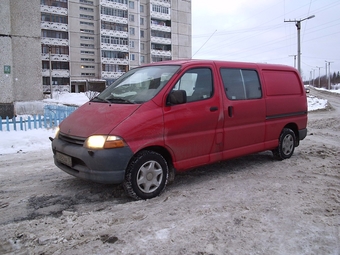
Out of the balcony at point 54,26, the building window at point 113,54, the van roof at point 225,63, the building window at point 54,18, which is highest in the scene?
the building window at point 54,18

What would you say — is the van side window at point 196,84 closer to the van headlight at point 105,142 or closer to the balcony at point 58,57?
the van headlight at point 105,142

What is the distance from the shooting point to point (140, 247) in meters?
2.87

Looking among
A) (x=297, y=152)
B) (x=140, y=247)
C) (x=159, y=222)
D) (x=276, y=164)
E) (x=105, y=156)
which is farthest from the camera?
(x=297, y=152)

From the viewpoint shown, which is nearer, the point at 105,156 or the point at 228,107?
the point at 105,156

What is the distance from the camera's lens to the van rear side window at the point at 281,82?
5.98 meters

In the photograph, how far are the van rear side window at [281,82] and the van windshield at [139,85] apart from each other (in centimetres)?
225

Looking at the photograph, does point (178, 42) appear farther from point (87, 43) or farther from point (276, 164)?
point (276, 164)

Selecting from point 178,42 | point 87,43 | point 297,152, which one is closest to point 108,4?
point 87,43

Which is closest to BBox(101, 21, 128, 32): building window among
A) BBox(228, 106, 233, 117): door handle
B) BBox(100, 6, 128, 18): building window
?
BBox(100, 6, 128, 18): building window

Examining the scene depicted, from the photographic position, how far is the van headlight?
12.4 ft

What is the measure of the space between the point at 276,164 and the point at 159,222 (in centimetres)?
356

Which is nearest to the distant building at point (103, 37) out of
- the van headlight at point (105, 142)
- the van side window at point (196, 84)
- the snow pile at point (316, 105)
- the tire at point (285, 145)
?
the snow pile at point (316, 105)

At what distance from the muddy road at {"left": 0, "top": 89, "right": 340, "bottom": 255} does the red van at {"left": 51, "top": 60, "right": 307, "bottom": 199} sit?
0.39 metres

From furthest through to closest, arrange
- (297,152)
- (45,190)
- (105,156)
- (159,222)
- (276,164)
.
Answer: (297,152) < (276,164) < (45,190) < (105,156) < (159,222)
